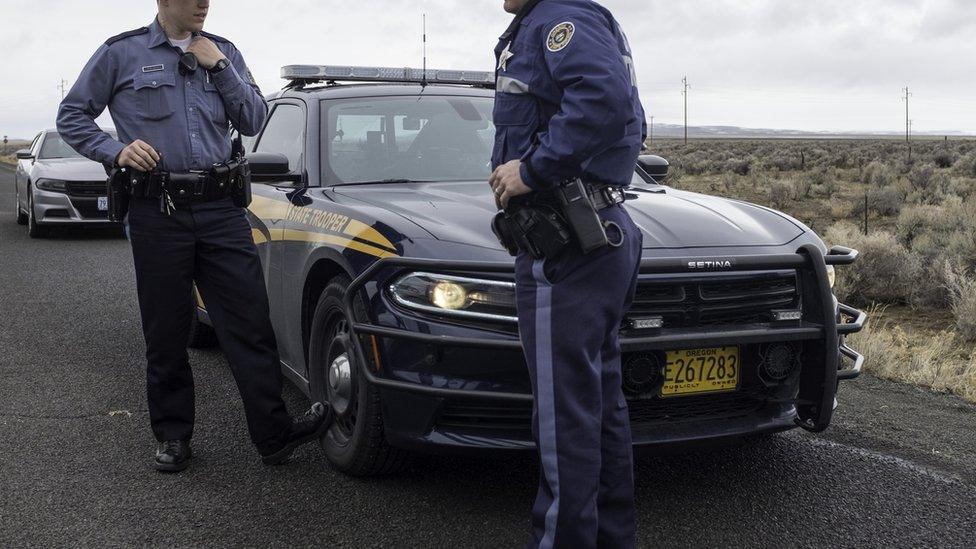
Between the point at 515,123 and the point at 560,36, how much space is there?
277 mm

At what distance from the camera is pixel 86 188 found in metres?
13.9

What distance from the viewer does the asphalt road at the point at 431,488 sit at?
3.65 m

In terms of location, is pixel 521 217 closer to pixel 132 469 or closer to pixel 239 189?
pixel 239 189

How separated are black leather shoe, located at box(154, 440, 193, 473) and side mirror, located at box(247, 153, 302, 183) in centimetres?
121

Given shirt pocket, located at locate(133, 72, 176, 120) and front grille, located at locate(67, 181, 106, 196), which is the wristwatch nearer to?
shirt pocket, located at locate(133, 72, 176, 120)

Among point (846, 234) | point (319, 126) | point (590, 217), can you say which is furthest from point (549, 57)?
point (846, 234)

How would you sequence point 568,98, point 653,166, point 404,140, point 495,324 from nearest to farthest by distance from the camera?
1. point 568,98
2. point 495,324
3. point 404,140
4. point 653,166

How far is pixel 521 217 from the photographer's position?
2.86m

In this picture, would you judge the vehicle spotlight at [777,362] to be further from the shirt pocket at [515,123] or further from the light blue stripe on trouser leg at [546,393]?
the shirt pocket at [515,123]

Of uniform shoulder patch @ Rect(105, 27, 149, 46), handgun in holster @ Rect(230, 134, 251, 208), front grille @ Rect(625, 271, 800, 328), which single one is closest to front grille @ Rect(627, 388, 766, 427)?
front grille @ Rect(625, 271, 800, 328)

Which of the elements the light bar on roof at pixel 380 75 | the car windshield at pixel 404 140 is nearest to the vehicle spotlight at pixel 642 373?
the car windshield at pixel 404 140

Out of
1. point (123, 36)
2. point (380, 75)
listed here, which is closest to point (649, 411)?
point (123, 36)

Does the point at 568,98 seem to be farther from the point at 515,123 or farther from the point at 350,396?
the point at 350,396

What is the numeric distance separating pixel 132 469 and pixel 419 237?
1652mm
